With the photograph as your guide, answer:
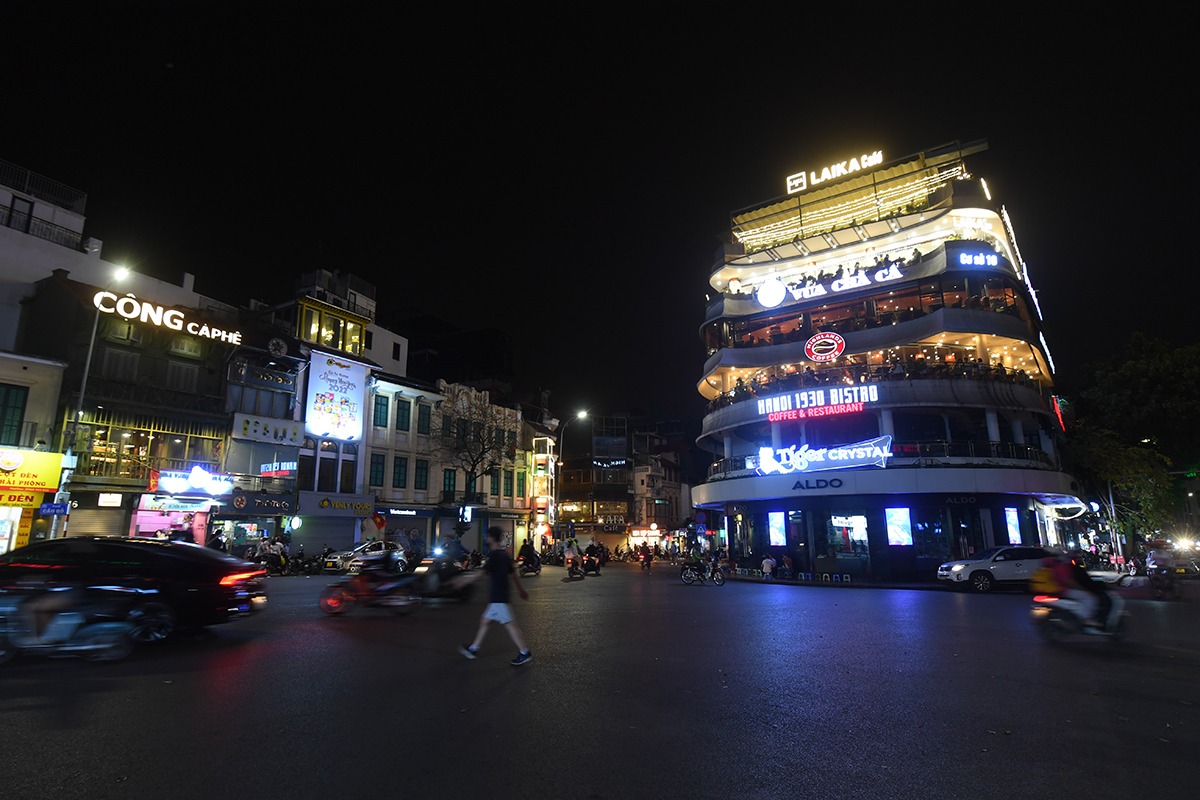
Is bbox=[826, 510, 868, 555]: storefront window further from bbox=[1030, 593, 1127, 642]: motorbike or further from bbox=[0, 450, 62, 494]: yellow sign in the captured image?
bbox=[0, 450, 62, 494]: yellow sign

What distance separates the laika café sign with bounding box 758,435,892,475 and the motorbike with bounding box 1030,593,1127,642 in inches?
766

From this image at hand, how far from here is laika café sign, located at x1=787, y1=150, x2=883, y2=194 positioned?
40.1 m

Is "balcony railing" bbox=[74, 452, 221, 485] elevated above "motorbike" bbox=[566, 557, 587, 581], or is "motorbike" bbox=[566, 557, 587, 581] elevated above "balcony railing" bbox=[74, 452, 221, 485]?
"balcony railing" bbox=[74, 452, 221, 485]

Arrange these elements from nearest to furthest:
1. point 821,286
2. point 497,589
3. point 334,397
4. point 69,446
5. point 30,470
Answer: point 497,589 → point 30,470 → point 69,446 → point 334,397 → point 821,286

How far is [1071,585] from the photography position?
34.7ft

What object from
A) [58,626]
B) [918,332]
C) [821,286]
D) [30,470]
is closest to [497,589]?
[58,626]

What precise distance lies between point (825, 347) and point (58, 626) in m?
33.3

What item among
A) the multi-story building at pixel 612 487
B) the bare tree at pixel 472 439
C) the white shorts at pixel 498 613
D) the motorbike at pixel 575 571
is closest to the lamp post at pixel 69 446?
the bare tree at pixel 472 439

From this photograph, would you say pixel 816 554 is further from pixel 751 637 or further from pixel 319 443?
pixel 319 443

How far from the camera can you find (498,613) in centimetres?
868

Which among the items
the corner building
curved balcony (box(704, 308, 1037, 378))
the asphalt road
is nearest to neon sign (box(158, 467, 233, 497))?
the asphalt road

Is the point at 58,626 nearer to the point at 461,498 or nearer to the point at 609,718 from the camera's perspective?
the point at 609,718

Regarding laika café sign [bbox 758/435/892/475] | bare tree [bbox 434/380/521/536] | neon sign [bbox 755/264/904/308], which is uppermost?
neon sign [bbox 755/264/904/308]

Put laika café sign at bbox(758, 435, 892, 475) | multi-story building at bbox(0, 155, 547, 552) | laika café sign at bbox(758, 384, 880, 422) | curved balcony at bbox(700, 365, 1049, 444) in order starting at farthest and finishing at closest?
laika café sign at bbox(758, 384, 880, 422) < curved balcony at bbox(700, 365, 1049, 444) < laika café sign at bbox(758, 435, 892, 475) < multi-story building at bbox(0, 155, 547, 552)
